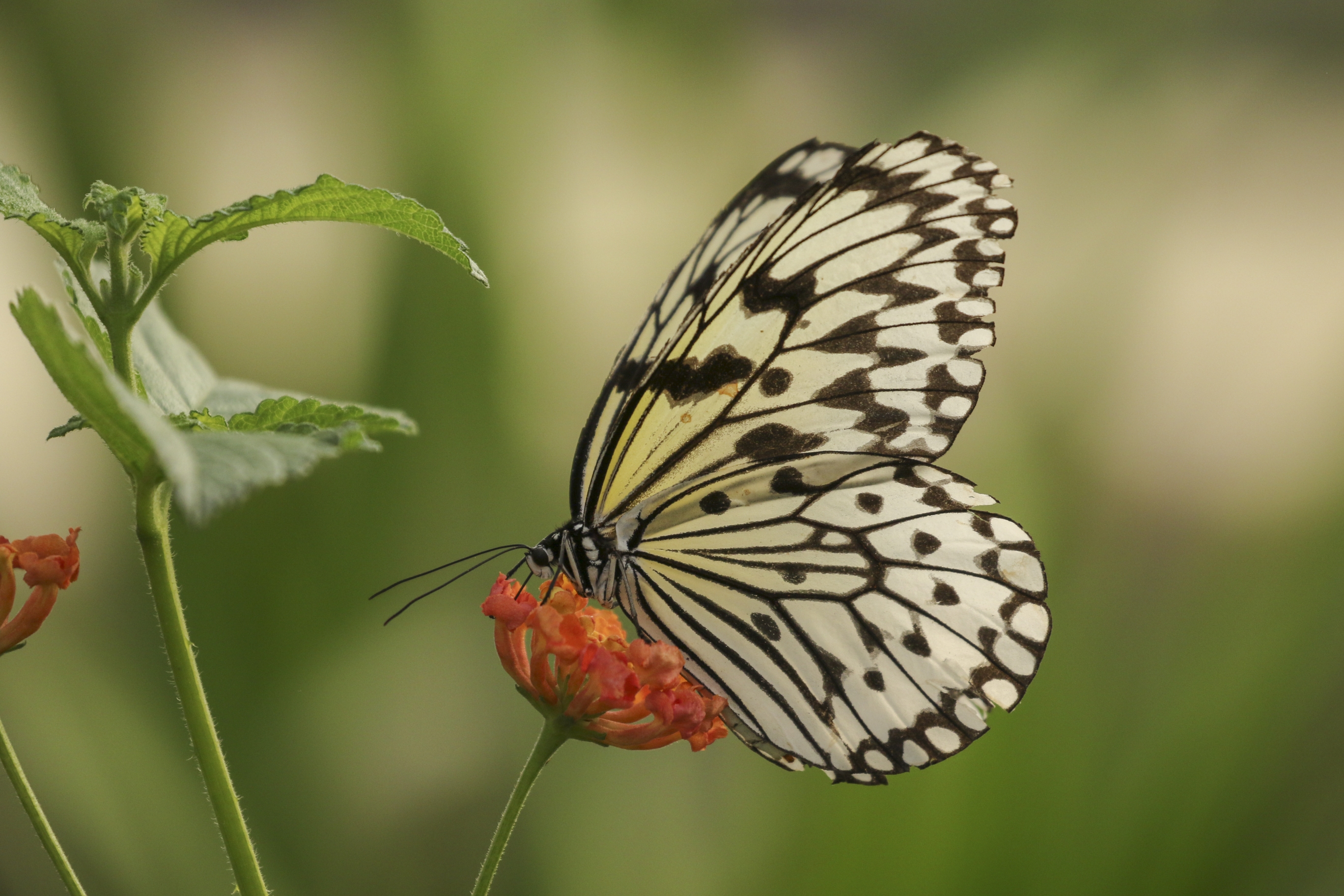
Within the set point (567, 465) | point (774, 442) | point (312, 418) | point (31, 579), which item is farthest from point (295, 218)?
point (567, 465)

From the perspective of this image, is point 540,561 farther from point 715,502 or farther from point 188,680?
point 188,680

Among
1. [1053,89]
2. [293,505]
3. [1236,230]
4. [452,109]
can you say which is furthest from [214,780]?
[1236,230]

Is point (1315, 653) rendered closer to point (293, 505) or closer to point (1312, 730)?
point (1312, 730)

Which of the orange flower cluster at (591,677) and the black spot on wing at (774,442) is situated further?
the black spot on wing at (774,442)

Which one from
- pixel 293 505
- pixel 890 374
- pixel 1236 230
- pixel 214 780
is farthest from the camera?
pixel 1236 230

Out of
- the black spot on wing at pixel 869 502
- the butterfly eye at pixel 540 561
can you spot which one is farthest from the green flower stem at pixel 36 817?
the black spot on wing at pixel 869 502

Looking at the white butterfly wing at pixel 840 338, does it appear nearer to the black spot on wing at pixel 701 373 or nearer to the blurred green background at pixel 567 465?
the black spot on wing at pixel 701 373
